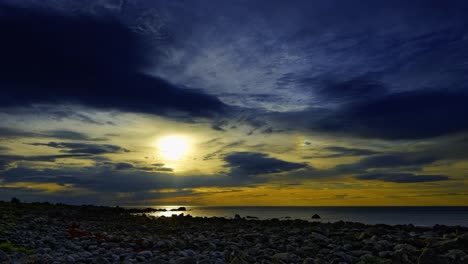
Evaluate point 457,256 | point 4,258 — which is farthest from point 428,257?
point 4,258

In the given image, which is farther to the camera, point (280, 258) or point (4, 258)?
point (280, 258)

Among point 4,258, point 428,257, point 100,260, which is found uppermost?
point 428,257

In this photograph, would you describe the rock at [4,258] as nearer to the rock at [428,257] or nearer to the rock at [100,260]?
the rock at [100,260]

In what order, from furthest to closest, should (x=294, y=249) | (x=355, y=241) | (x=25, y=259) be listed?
(x=355, y=241)
(x=294, y=249)
(x=25, y=259)

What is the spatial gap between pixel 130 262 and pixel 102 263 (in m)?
0.88

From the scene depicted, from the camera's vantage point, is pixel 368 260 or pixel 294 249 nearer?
pixel 368 260

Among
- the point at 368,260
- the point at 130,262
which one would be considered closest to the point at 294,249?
the point at 368,260

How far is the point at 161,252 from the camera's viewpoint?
15141 millimetres

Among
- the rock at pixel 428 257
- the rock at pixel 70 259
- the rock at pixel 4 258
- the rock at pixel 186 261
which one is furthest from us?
the rock at pixel 428 257

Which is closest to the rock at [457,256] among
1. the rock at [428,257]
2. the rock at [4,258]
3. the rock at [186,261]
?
the rock at [428,257]

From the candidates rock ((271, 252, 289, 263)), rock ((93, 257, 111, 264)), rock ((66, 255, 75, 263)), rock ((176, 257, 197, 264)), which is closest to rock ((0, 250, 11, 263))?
rock ((66, 255, 75, 263))

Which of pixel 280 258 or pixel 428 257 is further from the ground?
pixel 428 257

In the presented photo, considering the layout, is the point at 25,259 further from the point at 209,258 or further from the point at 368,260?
the point at 368,260

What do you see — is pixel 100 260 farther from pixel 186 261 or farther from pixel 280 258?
pixel 280 258
